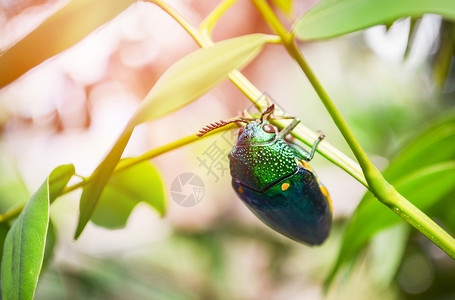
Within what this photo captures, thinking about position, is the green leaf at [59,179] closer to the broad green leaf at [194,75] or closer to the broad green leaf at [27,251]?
the broad green leaf at [27,251]

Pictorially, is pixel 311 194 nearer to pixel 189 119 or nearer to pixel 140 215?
pixel 189 119

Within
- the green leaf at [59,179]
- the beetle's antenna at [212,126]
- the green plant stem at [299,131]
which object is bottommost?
the green leaf at [59,179]

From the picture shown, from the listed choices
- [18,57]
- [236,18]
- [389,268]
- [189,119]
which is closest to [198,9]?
[236,18]

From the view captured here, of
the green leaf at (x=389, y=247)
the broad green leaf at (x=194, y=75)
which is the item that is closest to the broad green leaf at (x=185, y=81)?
the broad green leaf at (x=194, y=75)

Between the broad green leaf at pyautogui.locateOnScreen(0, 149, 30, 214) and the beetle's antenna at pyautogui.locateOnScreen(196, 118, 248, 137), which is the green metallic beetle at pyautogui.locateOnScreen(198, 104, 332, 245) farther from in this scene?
the broad green leaf at pyautogui.locateOnScreen(0, 149, 30, 214)

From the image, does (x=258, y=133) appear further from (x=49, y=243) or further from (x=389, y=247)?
(x=389, y=247)

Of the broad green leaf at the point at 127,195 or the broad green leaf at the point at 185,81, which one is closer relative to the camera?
the broad green leaf at the point at 185,81

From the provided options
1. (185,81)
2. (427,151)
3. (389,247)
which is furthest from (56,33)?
(389,247)

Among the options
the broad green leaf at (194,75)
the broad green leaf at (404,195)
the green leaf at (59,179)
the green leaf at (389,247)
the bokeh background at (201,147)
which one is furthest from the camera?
the bokeh background at (201,147)
